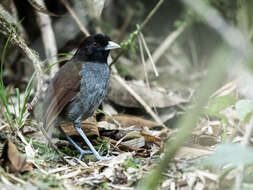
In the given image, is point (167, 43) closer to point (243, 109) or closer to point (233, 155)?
point (243, 109)

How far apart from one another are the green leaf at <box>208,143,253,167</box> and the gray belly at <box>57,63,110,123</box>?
238 centimetres

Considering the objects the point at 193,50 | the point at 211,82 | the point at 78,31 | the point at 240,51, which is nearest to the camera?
the point at 240,51

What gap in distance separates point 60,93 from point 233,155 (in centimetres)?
255

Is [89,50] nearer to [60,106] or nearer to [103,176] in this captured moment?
[60,106]

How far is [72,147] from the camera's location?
4.09 m

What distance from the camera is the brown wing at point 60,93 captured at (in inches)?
151

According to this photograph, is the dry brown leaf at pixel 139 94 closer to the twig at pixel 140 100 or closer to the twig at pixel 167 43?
the twig at pixel 140 100

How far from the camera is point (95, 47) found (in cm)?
433

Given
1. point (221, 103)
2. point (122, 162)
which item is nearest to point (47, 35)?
point (221, 103)

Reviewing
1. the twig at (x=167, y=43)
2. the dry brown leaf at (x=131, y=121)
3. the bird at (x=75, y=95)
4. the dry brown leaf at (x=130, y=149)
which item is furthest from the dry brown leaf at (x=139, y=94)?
the twig at (x=167, y=43)

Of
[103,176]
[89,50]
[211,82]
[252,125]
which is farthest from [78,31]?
[211,82]

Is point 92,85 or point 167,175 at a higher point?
point 92,85

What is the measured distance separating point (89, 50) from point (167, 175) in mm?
2174

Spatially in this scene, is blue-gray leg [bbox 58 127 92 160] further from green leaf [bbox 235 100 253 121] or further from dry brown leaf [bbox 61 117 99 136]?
green leaf [bbox 235 100 253 121]
